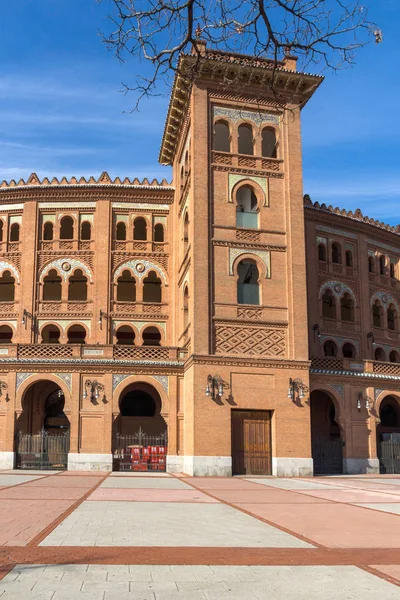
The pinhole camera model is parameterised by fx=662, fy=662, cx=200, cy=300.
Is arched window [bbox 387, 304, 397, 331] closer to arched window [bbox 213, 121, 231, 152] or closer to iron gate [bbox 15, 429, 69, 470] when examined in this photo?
arched window [bbox 213, 121, 231, 152]

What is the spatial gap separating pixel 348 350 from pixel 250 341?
1080cm

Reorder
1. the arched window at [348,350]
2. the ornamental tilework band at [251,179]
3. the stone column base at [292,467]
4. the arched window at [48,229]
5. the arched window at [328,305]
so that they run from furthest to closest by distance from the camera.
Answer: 1. the arched window at [348,350]
2. the arched window at [328,305]
3. the arched window at [48,229]
4. the ornamental tilework band at [251,179]
5. the stone column base at [292,467]

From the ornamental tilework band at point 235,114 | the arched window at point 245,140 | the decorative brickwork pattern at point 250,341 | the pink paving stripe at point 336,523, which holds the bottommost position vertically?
the pink paving stripe at point 336,523

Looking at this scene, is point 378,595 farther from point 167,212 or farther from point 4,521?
point 167,212

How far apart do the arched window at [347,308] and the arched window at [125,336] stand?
36.2ft

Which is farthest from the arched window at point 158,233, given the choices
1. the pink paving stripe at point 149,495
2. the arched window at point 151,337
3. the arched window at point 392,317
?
the pink paving stripe at point 149,495

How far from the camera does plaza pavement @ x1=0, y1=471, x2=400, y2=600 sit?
553cm

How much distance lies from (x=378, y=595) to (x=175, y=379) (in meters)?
22.3

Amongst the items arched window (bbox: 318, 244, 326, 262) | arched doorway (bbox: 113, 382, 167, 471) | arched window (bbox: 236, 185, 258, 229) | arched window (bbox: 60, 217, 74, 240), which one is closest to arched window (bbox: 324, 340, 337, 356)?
arched window (bbox: 318, 244, 326, 262)

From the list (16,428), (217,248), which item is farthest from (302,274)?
(16,428)

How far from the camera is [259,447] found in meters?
25.0

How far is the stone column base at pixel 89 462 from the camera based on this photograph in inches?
1025

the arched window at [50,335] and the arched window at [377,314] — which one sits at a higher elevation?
the arched window at [377,314]

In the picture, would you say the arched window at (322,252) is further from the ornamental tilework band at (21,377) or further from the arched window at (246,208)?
the ornamental tilework band at (21,377)
